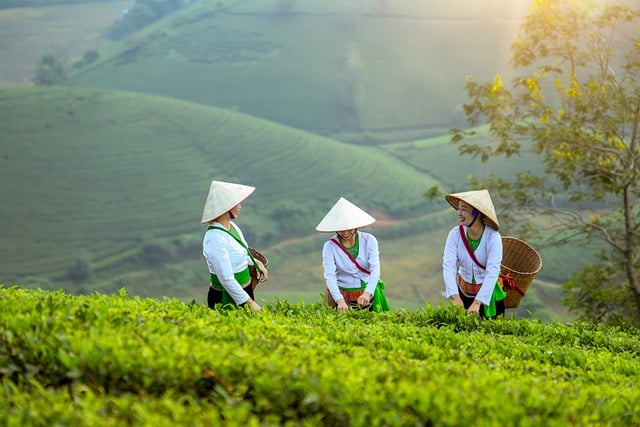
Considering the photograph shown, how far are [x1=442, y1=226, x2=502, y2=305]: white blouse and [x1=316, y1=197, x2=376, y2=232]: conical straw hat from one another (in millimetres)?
674

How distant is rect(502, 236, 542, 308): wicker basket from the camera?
6.61 meters

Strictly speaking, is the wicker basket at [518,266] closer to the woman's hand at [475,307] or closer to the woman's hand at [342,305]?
the woman's hand at [475,307]

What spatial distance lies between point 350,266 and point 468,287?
0.95 m

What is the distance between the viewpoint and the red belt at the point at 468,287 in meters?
6.23

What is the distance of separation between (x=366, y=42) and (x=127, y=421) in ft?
237

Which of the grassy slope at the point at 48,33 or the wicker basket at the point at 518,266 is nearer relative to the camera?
the wicker basket at the point at 518,266

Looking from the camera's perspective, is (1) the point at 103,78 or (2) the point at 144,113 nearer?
(2) the point at 144,113

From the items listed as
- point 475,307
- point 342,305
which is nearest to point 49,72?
point 342,305

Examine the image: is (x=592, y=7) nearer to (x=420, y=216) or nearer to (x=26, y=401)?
(x=26, y=401)

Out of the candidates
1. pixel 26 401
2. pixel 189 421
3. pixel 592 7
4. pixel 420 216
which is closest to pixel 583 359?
pixel 189 421

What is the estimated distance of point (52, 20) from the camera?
275ft

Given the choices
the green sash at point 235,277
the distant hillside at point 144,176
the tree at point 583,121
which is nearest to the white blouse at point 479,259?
the green sash at point 235,277

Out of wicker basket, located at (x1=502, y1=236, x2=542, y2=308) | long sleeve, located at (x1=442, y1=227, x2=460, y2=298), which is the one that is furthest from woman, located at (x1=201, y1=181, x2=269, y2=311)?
wicker basket, located at (x1=502, y1=236, x2=542, y2=308)

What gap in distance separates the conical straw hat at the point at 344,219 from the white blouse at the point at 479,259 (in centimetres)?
67
